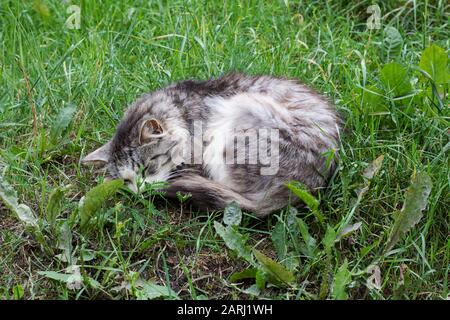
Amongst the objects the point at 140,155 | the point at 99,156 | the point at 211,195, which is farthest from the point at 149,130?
the point at 211,195

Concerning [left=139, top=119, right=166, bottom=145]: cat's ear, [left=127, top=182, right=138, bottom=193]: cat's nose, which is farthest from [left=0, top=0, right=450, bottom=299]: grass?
[left=139, top=119, right=166, bottom=145]: cat's ear

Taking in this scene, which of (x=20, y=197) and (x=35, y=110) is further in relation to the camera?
(x=35, y=110)

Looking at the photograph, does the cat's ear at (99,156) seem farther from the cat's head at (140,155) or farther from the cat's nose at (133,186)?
the cat's nose at (133,186)

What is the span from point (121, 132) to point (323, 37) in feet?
5.69

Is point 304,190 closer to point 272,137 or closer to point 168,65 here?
point 272,137

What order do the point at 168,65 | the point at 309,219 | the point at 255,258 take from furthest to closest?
the point at 168,65
the point at 309,219
the point at 255,258

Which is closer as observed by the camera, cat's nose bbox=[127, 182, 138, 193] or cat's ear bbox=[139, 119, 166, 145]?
cat's nose bbox=[127, 182, 138, 193]

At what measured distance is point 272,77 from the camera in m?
3.97

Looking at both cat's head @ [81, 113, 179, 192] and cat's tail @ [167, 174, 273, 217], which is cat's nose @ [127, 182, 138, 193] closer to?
cat's head @ [81, 113, 179, 192]

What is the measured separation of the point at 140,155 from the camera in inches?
144

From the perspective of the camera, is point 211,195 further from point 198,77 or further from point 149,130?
point 198,77

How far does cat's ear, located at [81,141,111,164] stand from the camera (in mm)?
3656
